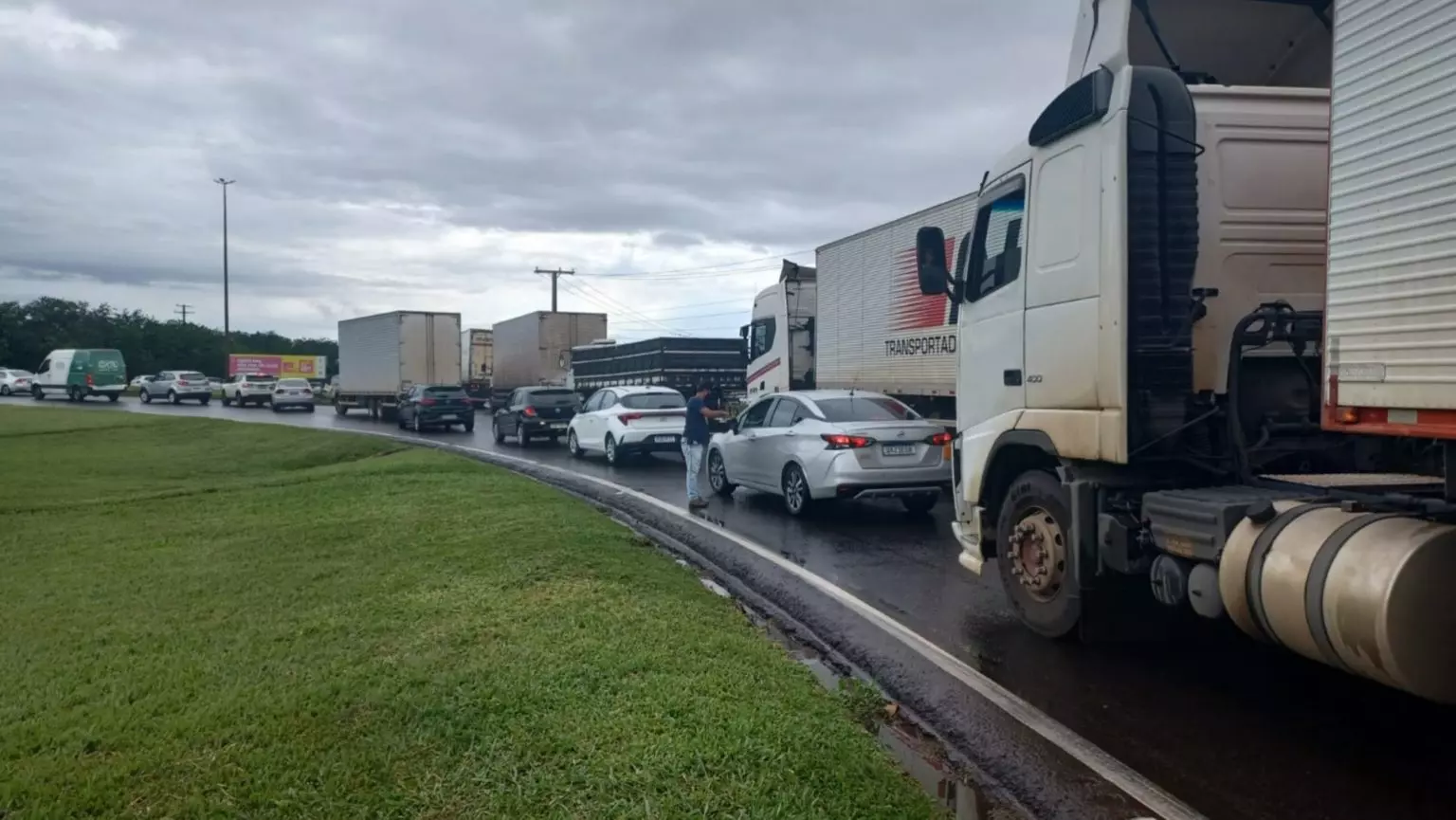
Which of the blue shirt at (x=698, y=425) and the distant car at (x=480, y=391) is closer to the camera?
the blue shirt at (x=698, y=425)

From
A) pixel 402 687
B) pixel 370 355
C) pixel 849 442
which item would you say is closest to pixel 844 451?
pixel 849 442

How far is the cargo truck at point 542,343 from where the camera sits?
3628cm

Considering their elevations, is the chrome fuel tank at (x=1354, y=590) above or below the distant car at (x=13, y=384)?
below

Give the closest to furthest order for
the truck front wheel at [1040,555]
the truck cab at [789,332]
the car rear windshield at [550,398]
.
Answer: the truck front wheel at [1040,555] → the truck cab at [789,332] → the car rear windshield at [550,398]

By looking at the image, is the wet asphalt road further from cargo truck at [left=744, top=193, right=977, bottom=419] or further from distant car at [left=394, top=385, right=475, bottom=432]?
distant car at [left=394, top=385, right=475, bottom=432]

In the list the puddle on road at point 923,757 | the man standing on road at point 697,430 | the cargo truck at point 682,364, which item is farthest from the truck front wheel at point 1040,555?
the cargo truck at point 682,364

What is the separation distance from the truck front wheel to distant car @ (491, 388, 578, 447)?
18359 millimetres

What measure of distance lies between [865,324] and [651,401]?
4.68 m

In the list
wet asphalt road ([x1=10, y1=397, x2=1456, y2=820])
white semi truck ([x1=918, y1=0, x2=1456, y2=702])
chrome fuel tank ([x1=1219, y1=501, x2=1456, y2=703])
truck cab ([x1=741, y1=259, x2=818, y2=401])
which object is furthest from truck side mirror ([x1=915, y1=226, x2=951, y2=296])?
truck cab ([x1=741, y1=259, x2=818, y2=401])

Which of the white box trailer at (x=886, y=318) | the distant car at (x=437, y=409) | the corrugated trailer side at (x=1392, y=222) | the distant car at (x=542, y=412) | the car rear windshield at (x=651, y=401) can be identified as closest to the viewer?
the corrugated trailer side at (x=1392, y=222)

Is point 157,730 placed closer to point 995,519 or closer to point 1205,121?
point 995,519

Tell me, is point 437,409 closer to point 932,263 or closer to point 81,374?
point 932,263

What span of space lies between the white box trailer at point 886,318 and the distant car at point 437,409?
585 inches

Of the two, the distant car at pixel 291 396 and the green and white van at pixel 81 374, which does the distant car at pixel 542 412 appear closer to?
the distant car at pixel 291 396
